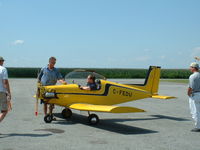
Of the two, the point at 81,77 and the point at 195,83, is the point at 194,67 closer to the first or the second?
the point at 195,83

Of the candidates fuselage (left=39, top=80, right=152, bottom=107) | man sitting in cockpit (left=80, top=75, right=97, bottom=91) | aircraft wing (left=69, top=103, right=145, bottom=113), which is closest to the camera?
aircraft wing (left=69, top=103, right=145, bottom=113)

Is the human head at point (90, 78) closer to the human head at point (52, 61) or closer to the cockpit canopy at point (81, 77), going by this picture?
the cockpit canopy at point (81, 77)

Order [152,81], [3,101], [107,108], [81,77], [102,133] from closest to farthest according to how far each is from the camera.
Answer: [3,101]
[102,133]
[107,108]
[81,77]
[152,81]

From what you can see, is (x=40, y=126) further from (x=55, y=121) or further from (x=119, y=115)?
(x=119, y=115)

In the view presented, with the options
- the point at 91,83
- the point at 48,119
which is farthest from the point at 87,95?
the point at 48,119

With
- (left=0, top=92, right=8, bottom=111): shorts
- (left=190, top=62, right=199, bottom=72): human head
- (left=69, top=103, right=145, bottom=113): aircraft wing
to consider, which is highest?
(left=190, top=62, right=199, bottom=72): human head

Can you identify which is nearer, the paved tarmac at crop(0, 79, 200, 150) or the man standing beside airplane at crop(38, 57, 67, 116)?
the paved tarmac at crop(0, 79, 200, 150)

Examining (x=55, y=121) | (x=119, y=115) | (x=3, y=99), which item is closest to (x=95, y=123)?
(x=55, y=121)

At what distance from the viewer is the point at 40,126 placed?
7926 mm

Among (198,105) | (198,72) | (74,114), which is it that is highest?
(198,72)

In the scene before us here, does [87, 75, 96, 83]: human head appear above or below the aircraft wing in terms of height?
above

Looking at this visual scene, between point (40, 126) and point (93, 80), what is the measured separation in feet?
7.25

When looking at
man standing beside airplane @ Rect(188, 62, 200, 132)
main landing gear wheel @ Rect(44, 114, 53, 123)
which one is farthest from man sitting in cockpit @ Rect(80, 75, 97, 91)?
man standing beside airplane @ Rect(188, 62, 200, 132)

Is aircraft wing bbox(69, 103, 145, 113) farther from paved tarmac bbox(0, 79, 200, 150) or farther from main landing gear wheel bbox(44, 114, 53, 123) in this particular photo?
main landing gear wheel bbox(44, 114, 53, 123)
